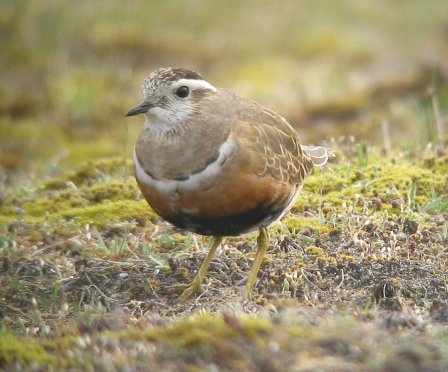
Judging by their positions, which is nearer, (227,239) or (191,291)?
(191,291)

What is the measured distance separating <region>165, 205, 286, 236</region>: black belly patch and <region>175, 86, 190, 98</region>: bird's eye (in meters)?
0.86

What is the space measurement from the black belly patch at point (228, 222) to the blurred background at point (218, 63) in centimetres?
341

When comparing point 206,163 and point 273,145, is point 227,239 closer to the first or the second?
point 273,145

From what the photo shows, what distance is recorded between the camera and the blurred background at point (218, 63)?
37.6 ft

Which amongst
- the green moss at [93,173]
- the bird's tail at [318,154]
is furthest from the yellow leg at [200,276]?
the green moss at [93,173]

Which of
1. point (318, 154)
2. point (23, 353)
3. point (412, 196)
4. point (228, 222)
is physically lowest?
point (23, 353)

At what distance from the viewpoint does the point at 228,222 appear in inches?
234

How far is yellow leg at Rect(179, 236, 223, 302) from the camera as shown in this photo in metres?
6.14

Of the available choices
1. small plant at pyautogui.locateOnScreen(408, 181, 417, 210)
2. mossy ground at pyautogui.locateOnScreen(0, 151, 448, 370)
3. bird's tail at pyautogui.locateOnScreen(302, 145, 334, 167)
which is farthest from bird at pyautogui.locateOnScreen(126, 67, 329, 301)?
small plant at pyautogui.locateOnScreen(408, 181, 417, 210)

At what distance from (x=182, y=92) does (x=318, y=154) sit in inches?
64.3

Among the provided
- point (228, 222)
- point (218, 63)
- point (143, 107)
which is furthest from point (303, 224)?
point (218, 63)

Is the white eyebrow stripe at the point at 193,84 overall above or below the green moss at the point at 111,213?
above

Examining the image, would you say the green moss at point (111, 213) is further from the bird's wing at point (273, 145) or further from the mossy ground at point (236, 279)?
the bird's wing at point (273, 145)

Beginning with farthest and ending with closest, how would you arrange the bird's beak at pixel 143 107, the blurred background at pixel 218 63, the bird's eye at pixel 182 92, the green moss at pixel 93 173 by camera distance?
the blurred background at pixel 218 63 → the green moss at pixel 93 173 → the bird's eye at pixel 182 92 → the bird's beak at pixel 143 107
